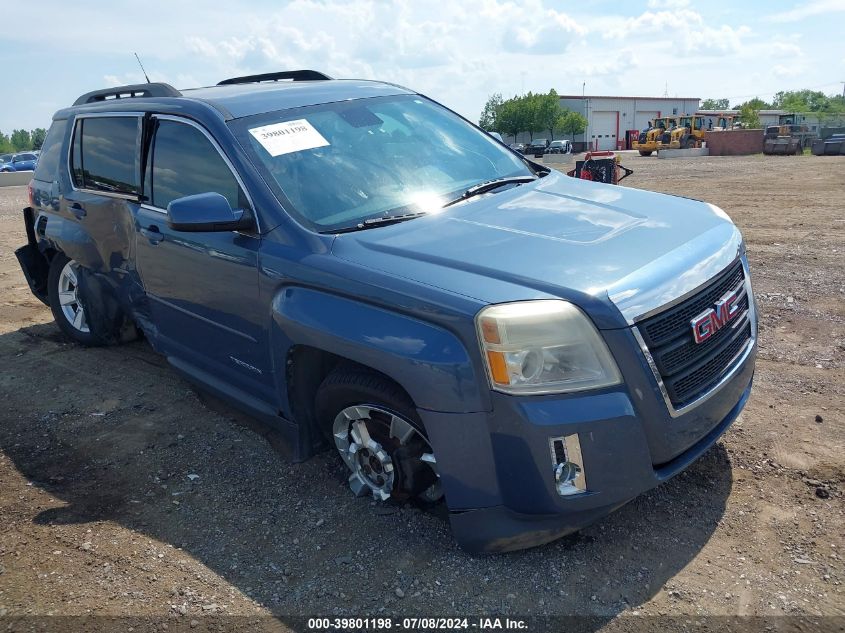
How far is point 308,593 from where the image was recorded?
2643 mm

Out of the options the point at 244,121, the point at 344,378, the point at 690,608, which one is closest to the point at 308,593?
the point at 344,378

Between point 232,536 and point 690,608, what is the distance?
195 cm

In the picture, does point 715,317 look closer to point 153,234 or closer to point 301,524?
point 301,524

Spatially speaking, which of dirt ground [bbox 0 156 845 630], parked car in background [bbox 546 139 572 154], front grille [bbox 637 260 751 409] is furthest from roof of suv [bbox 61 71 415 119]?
parked car in background [bbox 546 139 572 154]

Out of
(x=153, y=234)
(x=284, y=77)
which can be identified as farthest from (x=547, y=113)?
(x=153, y=234)

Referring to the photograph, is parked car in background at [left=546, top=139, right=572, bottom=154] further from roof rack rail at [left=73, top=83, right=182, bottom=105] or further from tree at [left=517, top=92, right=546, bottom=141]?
roof rack rail at [left=73, top=83, right=182, bottom=105]

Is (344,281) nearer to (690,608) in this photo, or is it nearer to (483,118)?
(690,608)

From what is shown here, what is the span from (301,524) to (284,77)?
3.21 m

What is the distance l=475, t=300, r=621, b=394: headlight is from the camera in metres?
2.31

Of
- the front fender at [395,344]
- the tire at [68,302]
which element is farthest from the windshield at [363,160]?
the tire at [68,302]

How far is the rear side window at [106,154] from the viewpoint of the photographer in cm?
421

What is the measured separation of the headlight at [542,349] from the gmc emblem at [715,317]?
0.47 metres

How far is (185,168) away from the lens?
12.1ft

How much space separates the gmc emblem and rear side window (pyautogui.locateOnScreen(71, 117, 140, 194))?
335 centimetres
